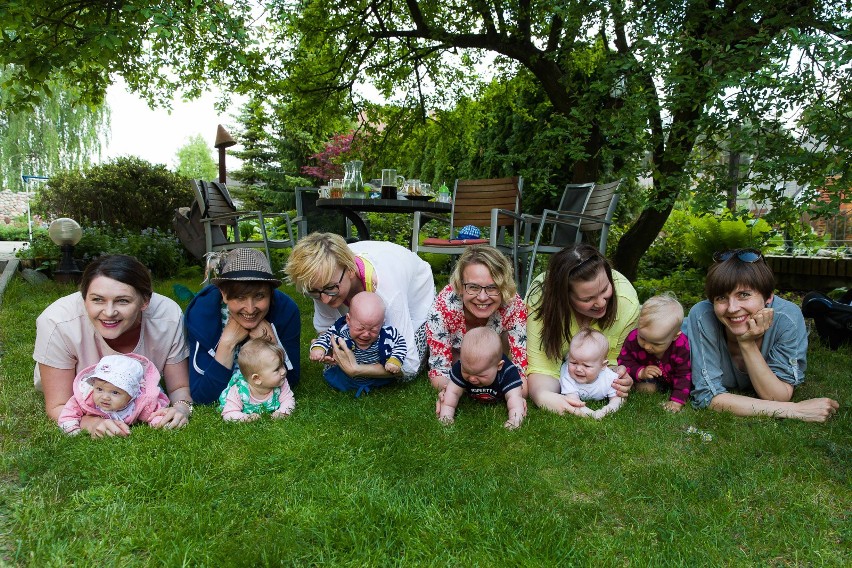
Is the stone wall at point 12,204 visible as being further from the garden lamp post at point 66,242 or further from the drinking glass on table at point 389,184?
the drinking glass on table at point 389,184

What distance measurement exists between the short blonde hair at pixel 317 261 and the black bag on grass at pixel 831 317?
3.61m

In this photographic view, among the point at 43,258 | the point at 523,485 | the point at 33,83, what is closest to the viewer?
the point at 523,485

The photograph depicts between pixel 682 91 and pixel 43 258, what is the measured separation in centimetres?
774

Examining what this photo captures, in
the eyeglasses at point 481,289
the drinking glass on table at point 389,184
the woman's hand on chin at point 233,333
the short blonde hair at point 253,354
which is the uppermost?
the drinking glass on table at point 389,184

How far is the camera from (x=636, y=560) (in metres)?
1.84

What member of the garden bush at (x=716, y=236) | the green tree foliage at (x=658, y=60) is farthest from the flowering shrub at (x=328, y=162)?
the garden bush at (x=716, y=236)

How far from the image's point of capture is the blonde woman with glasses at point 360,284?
131 inches

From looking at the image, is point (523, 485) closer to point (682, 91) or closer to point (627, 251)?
point (682, 91)

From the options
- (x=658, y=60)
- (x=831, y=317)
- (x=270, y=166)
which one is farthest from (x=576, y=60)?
(x=270, y=166)

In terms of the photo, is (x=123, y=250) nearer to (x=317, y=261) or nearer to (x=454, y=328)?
(x=317, y=261)

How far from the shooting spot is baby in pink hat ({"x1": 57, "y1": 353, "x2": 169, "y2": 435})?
111 inches

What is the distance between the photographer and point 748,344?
319 centimetres

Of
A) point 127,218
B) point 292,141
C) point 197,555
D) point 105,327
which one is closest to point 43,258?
point 127,218

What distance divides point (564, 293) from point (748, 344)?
0.99 metres
